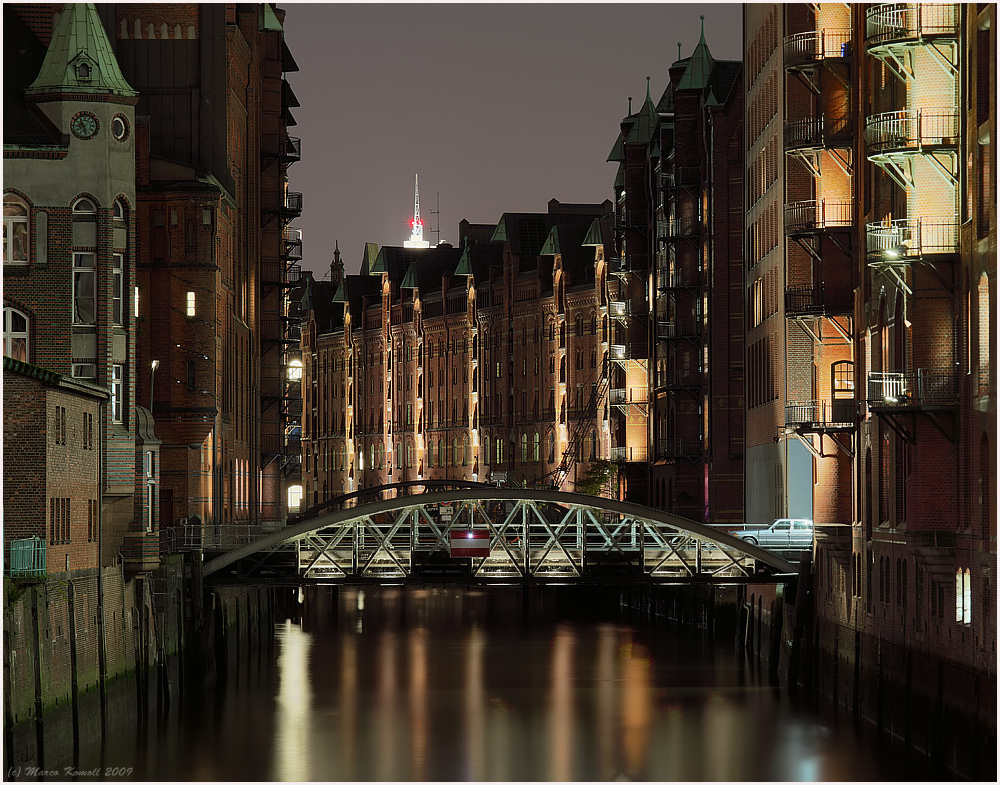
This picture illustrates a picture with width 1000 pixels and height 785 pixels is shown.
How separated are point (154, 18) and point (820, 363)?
29.6m

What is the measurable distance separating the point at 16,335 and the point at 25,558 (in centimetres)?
1291

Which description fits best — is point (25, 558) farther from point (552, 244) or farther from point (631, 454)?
point (552, 244)

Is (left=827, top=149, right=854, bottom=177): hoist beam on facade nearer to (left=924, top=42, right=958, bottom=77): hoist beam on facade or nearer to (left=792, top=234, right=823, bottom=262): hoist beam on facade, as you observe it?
(left=792, top=234, right=823, bottom=262): hoist beam on facade

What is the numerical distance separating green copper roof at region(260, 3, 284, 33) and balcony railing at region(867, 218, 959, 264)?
48176 millimetres

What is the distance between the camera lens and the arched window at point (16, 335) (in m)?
45.7

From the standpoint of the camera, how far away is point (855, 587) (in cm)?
4619

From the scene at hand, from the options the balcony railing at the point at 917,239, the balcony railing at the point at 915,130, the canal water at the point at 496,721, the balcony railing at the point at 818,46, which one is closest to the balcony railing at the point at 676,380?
the canal water at the point at 496,721

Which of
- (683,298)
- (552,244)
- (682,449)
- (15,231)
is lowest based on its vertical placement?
(682,449)

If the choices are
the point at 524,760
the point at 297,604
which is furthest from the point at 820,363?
the point at 297,604

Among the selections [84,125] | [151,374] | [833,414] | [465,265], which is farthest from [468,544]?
[465,265]

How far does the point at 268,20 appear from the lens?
82.7 metres

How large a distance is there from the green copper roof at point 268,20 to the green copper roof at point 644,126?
20514 millimetres

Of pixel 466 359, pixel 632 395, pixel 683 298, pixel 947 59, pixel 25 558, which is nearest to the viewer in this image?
pixel 25 558

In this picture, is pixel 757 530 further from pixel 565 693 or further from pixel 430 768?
pixel 430 768
